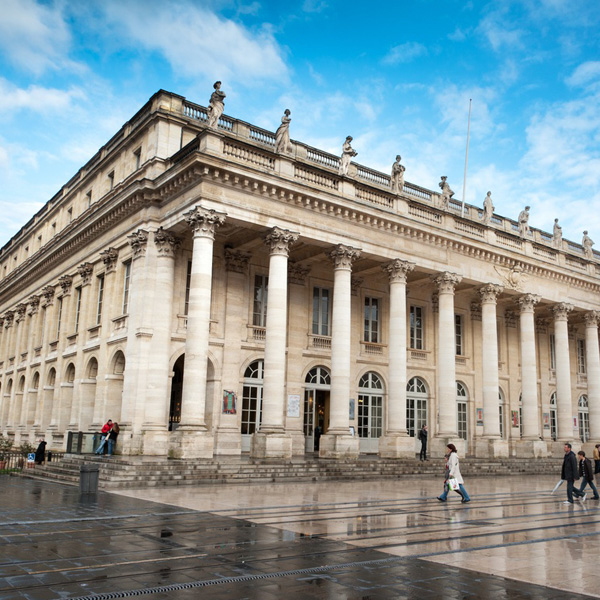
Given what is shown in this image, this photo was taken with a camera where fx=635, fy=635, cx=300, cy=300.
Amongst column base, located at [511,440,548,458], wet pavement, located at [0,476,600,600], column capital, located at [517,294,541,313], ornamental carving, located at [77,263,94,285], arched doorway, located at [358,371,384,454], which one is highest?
ornamental carving, located at [77,263,94,285]

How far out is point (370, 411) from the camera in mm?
30578

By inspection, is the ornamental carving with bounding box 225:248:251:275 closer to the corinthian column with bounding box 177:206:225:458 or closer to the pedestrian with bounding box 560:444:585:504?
the corinthian column with bounding box 177:206:225:458

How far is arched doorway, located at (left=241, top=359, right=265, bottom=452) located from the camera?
2655cm

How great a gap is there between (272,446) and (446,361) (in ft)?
32.3

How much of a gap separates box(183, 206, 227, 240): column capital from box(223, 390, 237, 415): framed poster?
684 cm

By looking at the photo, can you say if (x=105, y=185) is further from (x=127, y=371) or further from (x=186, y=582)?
(x=186, y=582)

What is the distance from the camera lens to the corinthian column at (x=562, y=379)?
33.6 m

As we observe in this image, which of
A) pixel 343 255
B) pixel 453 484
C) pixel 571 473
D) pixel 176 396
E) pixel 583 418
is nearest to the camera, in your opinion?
pixel 453 484

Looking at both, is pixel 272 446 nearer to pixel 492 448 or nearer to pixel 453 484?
pixel 453 484

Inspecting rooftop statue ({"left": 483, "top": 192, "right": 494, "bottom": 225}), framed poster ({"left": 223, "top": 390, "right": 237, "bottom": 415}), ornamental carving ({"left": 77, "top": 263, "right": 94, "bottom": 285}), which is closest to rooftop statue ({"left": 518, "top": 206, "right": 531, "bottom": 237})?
rooftop statue ({"left": 483, "top": 192, "right": 494, "bottom": 225})

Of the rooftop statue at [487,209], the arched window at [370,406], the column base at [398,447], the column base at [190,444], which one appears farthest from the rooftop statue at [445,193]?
the column base at [190,444]

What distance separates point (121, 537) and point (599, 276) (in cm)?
3426

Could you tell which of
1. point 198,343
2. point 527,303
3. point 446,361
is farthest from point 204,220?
point 527,303

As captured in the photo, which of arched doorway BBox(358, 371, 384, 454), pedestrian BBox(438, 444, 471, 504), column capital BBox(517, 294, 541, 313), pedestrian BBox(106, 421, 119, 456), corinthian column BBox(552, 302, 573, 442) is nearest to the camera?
pedestrian BBox(438, 444, 471, 504)
